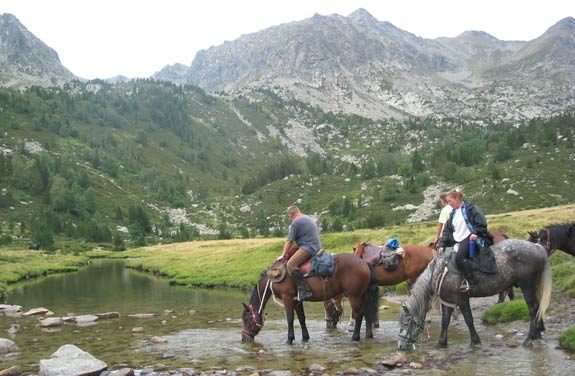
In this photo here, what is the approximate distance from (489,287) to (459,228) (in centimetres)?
203

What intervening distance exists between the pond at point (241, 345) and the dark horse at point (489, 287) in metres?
0.59

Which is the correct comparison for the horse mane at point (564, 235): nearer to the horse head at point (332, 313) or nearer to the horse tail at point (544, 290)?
the horse tail at point (544, 290)

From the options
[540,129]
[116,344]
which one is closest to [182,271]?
[116,344]

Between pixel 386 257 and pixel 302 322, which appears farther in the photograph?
pixel 386 257

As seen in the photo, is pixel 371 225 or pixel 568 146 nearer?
pixel 371 225

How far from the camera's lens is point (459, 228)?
1537 centimetres

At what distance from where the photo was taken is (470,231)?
15.0 metres

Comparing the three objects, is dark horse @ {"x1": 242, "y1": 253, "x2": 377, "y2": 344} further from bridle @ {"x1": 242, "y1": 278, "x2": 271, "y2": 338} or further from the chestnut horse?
the chestnut horse

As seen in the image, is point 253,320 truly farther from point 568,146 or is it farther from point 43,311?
point 568,146

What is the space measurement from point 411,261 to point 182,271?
39.9m

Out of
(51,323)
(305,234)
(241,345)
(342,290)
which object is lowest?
(51,323)

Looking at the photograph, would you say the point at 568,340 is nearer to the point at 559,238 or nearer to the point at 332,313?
the point at 559,238

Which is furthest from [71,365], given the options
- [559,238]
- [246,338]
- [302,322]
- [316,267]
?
[559,238]

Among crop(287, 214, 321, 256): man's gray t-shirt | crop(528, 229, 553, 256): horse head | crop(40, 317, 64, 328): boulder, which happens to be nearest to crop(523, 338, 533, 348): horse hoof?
crop(528, 229, 553, 256): horse head
